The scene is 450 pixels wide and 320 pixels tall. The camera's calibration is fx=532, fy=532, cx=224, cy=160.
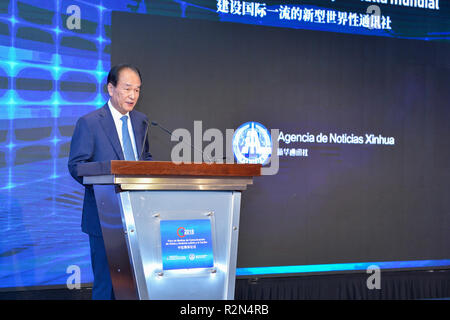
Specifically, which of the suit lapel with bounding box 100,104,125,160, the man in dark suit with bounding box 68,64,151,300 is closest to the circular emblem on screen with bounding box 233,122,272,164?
the man in dark suit with bounding box 68,64,151,300

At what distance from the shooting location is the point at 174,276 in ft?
7.02

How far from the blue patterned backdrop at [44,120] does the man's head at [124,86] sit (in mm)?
1712

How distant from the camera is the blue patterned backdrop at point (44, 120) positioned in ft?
13.8

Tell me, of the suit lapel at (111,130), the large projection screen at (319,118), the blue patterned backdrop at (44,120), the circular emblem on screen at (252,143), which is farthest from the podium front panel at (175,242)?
the circular emblem on screen at (252,143)

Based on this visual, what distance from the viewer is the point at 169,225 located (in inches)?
84.7

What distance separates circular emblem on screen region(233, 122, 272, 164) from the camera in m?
4.76

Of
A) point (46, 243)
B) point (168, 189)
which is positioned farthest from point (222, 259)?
point (46, 243)

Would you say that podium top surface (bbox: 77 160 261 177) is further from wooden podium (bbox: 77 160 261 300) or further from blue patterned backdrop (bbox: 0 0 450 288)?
blue patterned backdrop (bbox: 0 0 450 288)

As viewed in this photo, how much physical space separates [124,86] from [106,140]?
1.00ft

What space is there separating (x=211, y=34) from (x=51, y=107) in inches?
59.5

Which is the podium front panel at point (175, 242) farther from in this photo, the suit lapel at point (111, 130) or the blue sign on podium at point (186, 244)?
the suit lapel at point (111, 130)

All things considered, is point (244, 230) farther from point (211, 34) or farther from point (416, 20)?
point (416, 20)

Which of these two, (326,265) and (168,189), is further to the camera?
(326,265)

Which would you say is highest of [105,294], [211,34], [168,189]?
[211,34]
